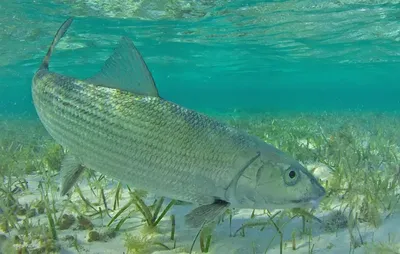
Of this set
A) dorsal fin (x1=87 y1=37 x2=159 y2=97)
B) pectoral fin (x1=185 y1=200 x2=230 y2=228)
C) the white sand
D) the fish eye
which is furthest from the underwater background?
dorsal fin (x1=87 y1=37 x2=159 y2=97)

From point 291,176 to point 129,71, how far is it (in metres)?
1.59

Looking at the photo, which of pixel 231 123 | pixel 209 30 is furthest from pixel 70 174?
pixel 209 30

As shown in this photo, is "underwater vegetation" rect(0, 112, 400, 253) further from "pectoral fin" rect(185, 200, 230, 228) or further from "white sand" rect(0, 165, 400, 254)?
"pectoral fin" rect(185, 200, 230, 228)

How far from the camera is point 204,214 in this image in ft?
7.79

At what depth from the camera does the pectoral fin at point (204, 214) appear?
2317 millimetres

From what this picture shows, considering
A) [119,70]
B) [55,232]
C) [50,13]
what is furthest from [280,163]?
[50,13]

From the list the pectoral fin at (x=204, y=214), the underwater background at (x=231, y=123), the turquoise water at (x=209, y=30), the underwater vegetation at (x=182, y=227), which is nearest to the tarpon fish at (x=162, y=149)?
the pectoral fin at (x=204, y=214)

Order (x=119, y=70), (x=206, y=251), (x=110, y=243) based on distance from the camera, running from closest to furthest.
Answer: (x=119, y=70) → (x=206, y=251) → (x=110, y=243)

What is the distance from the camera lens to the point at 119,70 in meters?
2.89

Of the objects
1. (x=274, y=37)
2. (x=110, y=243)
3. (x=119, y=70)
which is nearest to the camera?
(x=119, y=70)

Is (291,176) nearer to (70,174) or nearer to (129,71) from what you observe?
(129,71)

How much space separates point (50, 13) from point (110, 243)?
16.4 m

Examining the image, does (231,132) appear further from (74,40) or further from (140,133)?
(74,40)

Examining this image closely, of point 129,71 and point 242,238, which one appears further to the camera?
point 242,238
